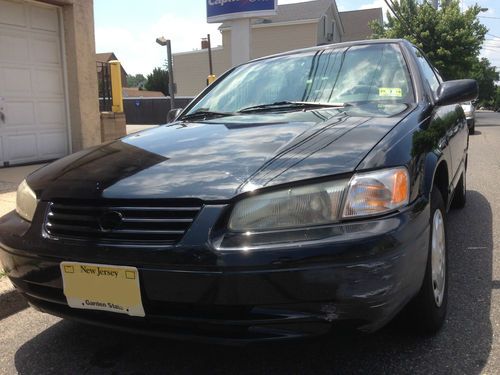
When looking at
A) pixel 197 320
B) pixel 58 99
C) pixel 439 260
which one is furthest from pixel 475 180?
pixel 58 99

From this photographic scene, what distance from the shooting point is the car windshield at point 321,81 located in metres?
3.22

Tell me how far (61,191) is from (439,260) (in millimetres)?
1915

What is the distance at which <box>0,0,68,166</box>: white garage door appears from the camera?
825cm

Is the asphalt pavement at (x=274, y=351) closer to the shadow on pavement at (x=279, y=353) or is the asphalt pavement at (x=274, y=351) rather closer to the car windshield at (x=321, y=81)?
the shadow on pavement at (x=279, y=353)

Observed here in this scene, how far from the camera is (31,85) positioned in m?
8.70

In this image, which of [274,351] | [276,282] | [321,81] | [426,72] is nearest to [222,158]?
[276,282]

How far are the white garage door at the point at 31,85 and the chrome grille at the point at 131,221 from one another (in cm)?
686

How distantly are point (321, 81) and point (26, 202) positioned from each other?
1.98m

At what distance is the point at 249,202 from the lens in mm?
1986

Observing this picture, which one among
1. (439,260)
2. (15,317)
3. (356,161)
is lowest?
(15,317)

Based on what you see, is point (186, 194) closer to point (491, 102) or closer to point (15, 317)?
point (15, 317)

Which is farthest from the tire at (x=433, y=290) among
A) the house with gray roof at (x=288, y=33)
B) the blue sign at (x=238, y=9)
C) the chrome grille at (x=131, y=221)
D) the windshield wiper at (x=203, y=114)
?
the house with gray roof at (x=288, y=33)

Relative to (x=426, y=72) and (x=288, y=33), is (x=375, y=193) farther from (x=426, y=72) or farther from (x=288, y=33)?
(x=288, y=33)

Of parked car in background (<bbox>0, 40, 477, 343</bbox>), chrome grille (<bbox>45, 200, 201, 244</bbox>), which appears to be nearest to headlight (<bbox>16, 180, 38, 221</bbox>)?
parked car in background (<bbox>0, 40, 477, 343</bbox>)
